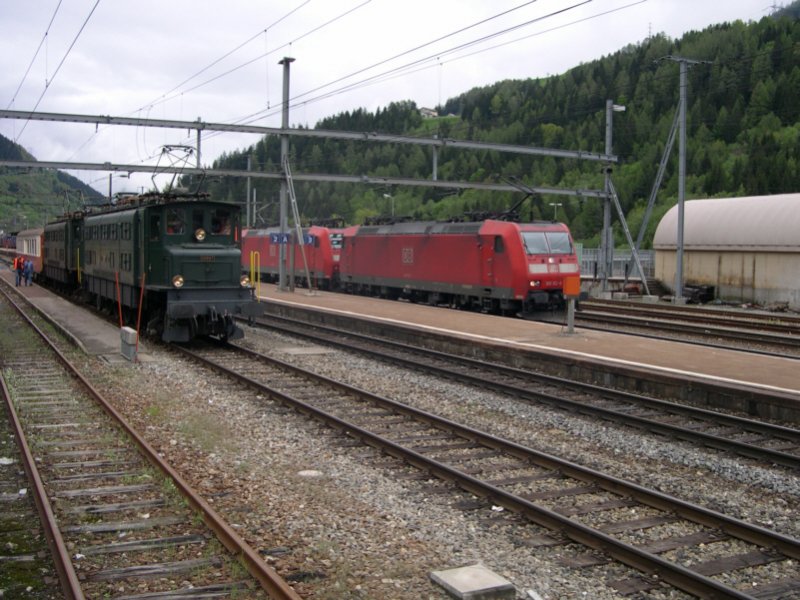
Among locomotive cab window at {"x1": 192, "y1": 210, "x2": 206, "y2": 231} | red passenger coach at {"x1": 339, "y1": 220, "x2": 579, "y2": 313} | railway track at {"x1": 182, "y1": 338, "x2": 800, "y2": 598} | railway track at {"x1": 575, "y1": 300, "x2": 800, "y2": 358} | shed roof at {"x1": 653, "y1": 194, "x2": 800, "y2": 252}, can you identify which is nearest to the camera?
railway track at {"x1": 182, "y1": 338, "x2": 800, "y2": 598}

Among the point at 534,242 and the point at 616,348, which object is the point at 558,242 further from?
the point at 616,348

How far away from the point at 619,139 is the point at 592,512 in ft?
323

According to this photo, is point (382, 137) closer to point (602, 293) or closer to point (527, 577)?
point (602, 293)

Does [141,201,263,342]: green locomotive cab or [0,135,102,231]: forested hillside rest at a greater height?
[0,135,102,231]: forested hillside

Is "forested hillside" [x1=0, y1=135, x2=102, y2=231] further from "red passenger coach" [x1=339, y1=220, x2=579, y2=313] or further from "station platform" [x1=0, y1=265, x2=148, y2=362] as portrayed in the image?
"red passenger coach" [x1=339, y1=220, x2=579, y2=313]

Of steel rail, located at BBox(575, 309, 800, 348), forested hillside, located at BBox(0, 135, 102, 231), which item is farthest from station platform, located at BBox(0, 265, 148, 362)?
forested hillside, located at BBox(0, 135, 102, 231)

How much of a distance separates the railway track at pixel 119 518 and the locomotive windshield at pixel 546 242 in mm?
14422

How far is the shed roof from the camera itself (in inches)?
1181

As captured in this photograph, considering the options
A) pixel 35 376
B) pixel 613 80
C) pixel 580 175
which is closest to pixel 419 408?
pixel 35 376

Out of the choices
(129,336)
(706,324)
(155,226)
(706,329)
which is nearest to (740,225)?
(706,324)

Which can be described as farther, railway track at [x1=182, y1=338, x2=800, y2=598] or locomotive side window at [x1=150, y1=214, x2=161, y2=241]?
locomotive side window at [x1=150, y1=214, x2=161, y2=241]

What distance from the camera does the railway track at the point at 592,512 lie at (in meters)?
5.75

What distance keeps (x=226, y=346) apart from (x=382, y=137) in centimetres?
1388

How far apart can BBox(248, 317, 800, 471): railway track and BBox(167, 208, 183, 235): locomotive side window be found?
4572mm
